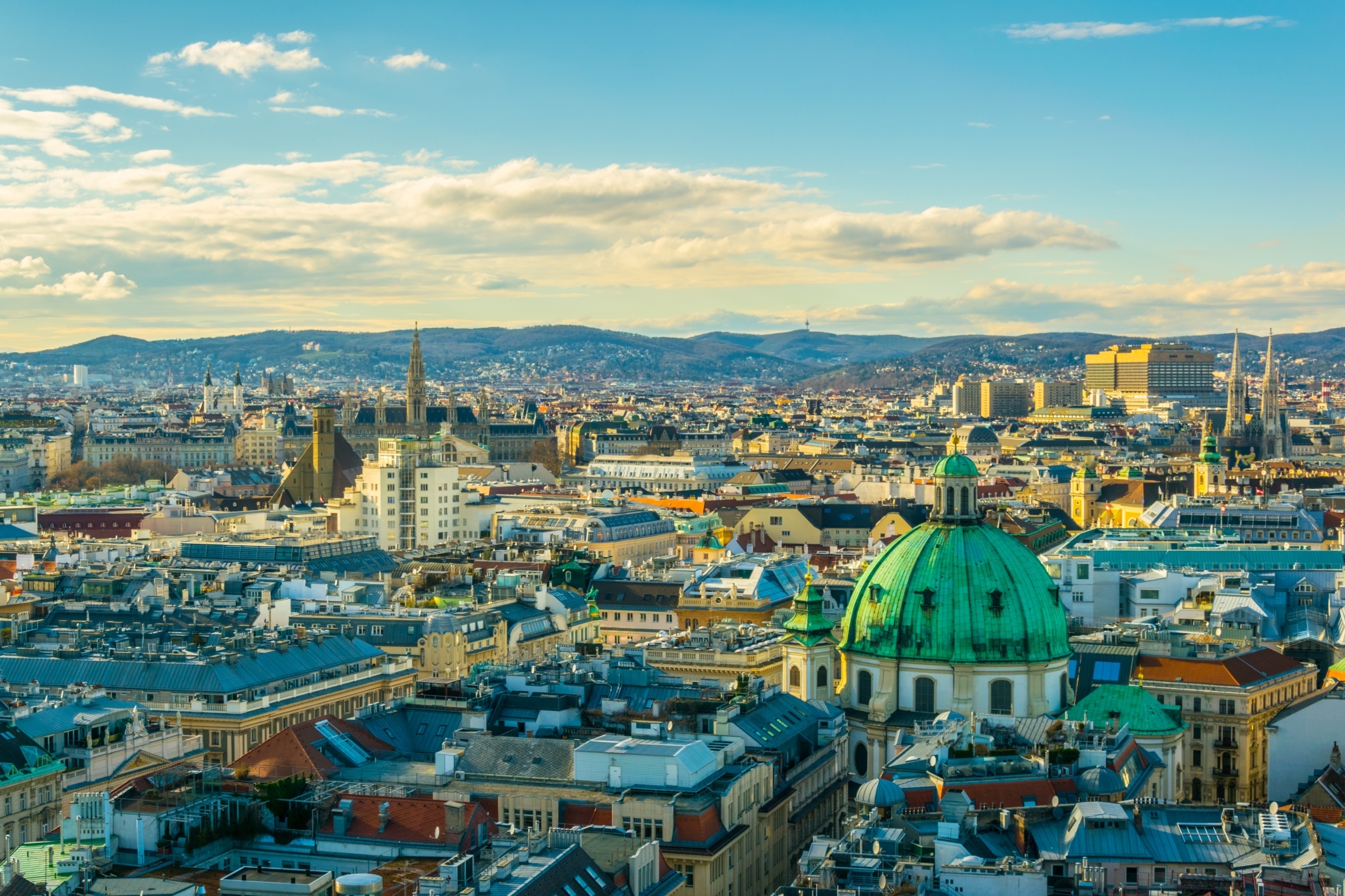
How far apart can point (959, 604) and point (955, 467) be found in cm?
570

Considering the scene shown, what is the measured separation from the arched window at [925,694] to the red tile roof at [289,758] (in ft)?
65.4

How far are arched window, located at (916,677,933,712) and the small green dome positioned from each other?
301 inches

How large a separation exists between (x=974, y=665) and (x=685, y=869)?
59.1ft

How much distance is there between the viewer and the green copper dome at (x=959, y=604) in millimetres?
65188

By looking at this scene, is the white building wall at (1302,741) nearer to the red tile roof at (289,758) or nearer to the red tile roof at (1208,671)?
the red tile roof at (1208,671)

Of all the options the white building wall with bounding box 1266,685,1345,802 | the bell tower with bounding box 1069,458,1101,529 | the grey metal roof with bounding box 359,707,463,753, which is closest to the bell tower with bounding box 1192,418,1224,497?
the bell tower with bounding box 1069,458,1101,529

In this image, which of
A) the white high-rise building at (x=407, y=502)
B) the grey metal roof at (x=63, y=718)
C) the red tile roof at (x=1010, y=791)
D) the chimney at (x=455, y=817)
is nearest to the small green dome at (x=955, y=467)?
the red tile roof at (x=1010, y=791)

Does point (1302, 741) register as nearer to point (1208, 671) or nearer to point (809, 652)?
point (1208, 671)

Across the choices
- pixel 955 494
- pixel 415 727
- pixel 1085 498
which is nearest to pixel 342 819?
pixel 415 727

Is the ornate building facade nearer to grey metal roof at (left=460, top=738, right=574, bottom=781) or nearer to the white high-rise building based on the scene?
grey metal roof at (left=460, top=738, right=574, bottom=781)

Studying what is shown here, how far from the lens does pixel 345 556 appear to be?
116250mm

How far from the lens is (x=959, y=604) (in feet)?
214

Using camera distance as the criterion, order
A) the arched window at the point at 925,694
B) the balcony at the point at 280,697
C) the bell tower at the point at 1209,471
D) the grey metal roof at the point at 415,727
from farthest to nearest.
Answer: the bell tower at the point at 1209,471 → the balcony at the point at 280,697 → the arched window at the point at 925,694 → the grey metal roof at the point at 415,727

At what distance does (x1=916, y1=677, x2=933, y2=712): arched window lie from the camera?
6569 centimetres
